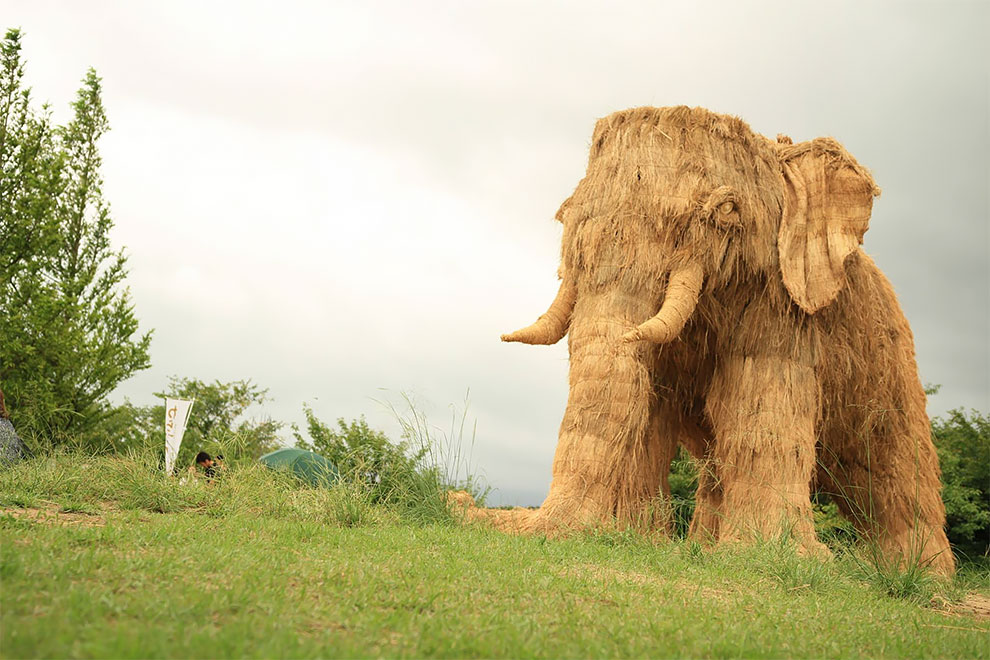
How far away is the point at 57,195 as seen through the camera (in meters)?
20.0

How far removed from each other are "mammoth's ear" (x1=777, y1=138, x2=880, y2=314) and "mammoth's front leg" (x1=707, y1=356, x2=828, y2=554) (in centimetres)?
86

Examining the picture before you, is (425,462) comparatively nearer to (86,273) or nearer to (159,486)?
(159,486)

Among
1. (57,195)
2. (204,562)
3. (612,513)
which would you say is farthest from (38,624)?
(57,195)

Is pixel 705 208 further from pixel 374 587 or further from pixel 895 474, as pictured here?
pixel 374 587

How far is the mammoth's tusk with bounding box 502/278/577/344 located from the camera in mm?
9297

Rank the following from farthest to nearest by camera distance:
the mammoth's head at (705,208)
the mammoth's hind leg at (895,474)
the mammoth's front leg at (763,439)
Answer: the mammoth's hind leg at (895,474) → the mammoth's front leg at (763,439) → the mammoth's head at (705,208)

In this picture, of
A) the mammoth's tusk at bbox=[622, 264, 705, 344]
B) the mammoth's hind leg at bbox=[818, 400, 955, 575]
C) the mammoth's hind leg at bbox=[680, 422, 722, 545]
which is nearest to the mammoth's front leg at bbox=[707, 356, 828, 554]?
the mammoth's hind leg at bbox=[680, 422, 722, 545]

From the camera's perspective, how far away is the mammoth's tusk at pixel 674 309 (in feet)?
26.6

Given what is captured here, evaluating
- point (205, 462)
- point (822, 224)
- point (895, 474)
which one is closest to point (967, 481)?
point (895, 474)

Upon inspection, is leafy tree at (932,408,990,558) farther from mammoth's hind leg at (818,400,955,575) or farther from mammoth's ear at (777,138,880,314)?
mammoth's ear at (777,138,880,314)

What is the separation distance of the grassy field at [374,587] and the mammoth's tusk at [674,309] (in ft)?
5.95

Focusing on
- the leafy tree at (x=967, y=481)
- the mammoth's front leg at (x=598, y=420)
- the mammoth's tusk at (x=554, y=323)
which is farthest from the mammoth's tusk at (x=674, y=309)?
the leafy tree at (x=967, y=481)

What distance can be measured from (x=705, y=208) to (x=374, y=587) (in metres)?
5.85

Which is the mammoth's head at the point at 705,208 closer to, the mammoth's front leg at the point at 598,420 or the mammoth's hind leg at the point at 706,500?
the mammoth's front leg at the point at 598,420
